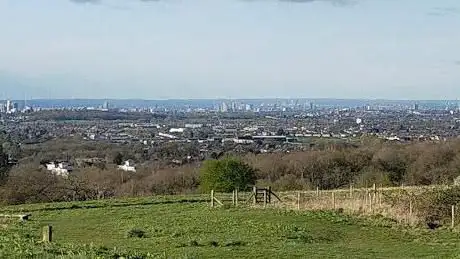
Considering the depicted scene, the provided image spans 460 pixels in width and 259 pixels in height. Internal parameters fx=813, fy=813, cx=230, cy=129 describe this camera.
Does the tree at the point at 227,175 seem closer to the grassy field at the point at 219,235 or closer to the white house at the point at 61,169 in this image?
the grassy field at the point at 219,235

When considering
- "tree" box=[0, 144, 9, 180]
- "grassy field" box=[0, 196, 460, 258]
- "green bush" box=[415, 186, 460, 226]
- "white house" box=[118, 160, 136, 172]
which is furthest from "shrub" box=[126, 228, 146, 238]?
"white house" box=[118, 160, 136, 172]

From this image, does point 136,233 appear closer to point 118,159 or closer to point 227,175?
point 227,175

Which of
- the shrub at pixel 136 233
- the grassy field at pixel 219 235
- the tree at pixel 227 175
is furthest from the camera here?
the tree at pixel 227 175

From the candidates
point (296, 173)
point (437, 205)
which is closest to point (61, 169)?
point (296, 173)

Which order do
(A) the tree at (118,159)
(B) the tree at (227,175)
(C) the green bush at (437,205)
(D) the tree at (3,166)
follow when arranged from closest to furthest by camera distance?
1. (C) the green bush at (437,205)
2. (B) the tree at (227,175)
3. (D) the tree at (3,166)
4. (A) the tree at (118,159)

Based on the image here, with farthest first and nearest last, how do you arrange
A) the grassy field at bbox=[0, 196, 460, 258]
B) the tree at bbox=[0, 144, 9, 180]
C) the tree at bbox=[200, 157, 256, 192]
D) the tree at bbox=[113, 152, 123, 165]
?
the tree at bbox=[113, 152, 123, 165] → the tree at bbox=[0, 144, 9, 180] → the tree at bbox=[200, 157, 256, 192] → the grassy field at bbox=[0, 196, 460, 258]

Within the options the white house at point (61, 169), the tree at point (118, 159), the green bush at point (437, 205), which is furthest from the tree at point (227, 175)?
the tree at point (118, 159)

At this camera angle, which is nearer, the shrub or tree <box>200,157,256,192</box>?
the shrub

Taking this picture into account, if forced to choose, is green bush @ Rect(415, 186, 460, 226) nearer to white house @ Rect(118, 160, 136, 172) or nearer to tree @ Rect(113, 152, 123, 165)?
white house @ Rect(118, 160, 136, 172)

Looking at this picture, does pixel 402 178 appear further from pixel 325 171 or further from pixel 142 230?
pixel 142 230
